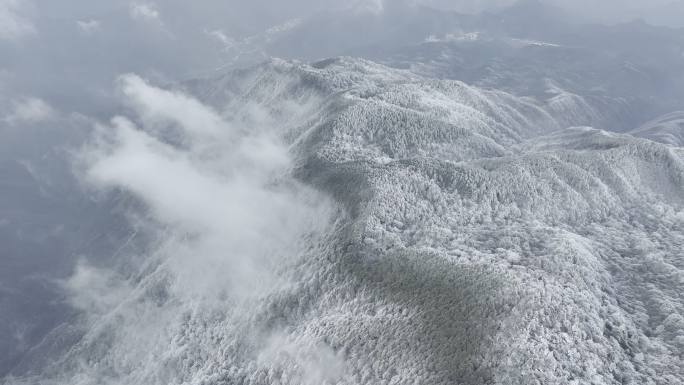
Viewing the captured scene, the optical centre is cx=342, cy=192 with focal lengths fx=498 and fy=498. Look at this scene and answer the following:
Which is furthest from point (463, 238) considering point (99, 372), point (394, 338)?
point (99, 372)

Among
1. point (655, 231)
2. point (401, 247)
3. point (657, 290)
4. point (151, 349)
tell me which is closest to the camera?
point (657, 290)

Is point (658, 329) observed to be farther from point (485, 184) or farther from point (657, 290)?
point (485, 184)

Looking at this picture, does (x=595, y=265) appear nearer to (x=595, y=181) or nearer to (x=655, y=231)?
(x=655, y=231)

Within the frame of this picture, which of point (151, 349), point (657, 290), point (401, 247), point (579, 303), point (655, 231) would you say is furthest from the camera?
point (151, 349)

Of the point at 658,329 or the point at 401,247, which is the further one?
the point at 401,247

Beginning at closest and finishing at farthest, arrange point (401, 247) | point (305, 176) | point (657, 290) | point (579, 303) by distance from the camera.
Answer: point (579, 303), point (657, 290), point (401, 247), point (305, 176)

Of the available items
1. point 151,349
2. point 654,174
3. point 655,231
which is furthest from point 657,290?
point 151,349

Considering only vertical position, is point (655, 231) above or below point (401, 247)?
below

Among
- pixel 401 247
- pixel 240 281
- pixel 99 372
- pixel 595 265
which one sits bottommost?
pixel 99 372

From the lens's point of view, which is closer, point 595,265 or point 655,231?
point 595,265
